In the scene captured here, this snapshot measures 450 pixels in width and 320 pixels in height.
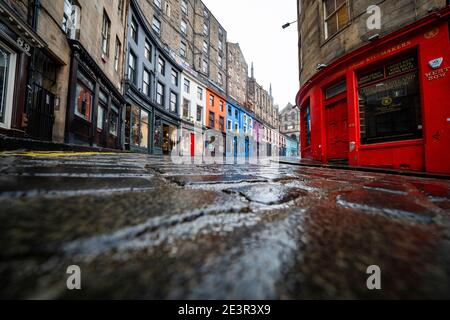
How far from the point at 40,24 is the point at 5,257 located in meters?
7.48

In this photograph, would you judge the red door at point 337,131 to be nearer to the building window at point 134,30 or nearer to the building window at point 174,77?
the building window at point 134,30

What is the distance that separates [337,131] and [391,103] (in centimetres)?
175

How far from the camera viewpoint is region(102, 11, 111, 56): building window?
895 cm

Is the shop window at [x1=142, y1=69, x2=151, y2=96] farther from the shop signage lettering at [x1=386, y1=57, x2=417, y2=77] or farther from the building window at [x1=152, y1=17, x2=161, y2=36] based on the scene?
the shop signage lettering at [x1=386, y1=57, x2=417, y2=77]

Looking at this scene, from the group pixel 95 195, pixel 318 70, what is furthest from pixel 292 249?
pixel 318 70

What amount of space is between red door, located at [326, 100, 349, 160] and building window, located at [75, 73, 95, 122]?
350 inches

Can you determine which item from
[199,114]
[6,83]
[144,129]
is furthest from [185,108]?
[6,83]

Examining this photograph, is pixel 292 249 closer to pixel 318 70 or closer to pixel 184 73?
pixel 318 70

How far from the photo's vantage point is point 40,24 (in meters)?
5.24

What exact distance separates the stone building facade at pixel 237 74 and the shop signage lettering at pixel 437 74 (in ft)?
71.6

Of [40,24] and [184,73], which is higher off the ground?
[184,73]
